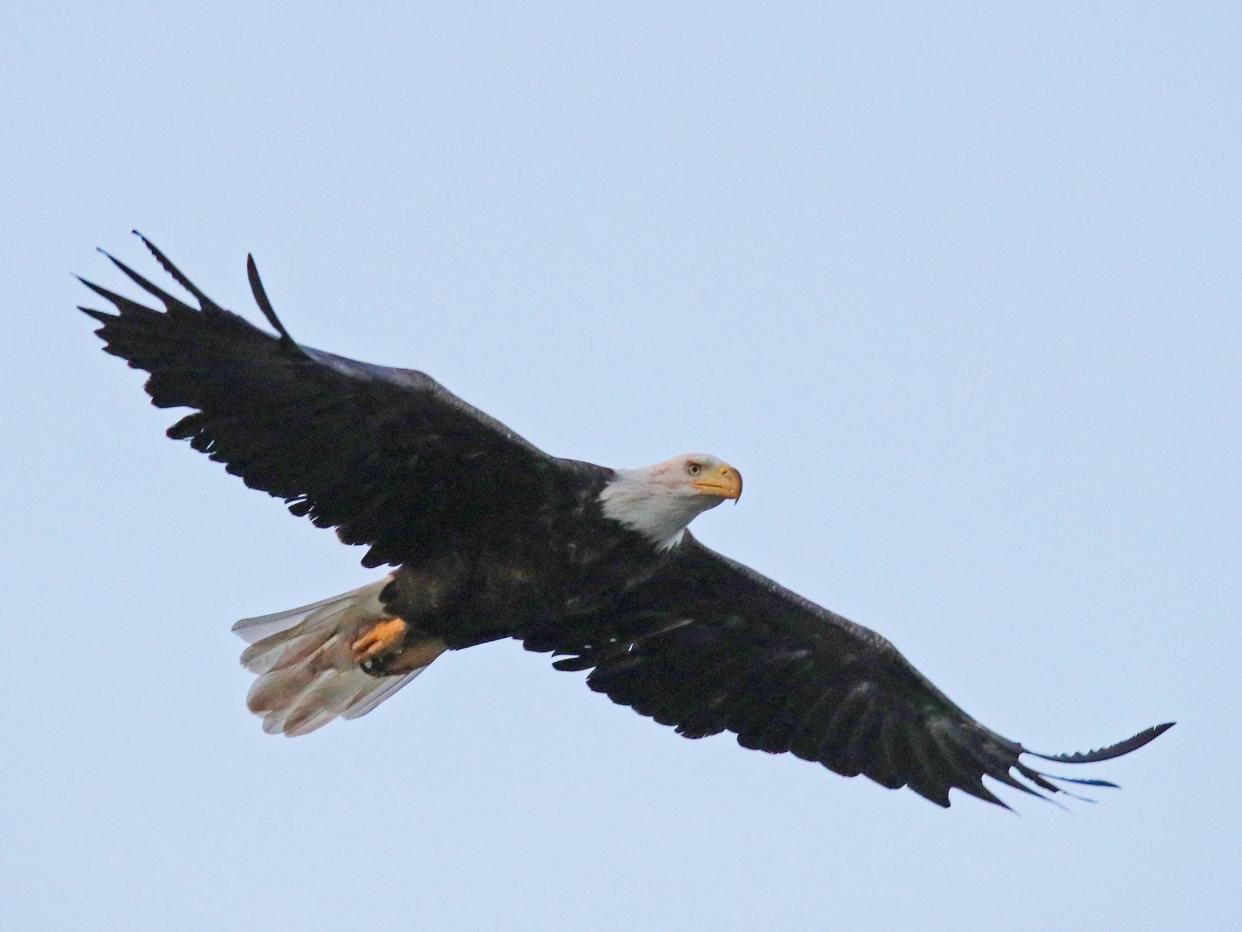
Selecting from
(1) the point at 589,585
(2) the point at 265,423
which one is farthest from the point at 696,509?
(2) the point at 265,423

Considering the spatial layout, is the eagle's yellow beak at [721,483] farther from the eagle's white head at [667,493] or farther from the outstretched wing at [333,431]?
the outstretched wing at [333,431]

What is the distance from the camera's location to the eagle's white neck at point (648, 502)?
10.9m

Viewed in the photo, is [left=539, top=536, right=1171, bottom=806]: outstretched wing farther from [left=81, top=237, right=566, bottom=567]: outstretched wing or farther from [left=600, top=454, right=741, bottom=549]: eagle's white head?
[left=81, top=237, right=566, bottom=567]: outstretched wing

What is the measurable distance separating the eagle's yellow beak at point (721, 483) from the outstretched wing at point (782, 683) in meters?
0.90

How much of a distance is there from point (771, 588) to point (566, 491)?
1641mm

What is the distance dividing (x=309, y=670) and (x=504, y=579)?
5.19ft

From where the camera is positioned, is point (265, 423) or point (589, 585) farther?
point (589, 585)

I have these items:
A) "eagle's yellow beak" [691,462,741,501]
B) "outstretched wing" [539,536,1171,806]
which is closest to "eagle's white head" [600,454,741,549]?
"eagle's yellow beak" [691,462,741,501]

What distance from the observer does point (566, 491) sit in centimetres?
1088

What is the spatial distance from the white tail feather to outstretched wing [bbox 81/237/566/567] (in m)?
0.90

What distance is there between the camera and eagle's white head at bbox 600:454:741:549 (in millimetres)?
10906

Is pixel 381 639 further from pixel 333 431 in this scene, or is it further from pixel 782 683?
pixel 782 683

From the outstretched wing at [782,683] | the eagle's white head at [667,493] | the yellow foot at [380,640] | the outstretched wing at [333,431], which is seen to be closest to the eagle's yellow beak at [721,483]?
the eagle's white head at [667,493]

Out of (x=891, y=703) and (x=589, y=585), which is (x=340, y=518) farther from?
(x=891, y=703)
